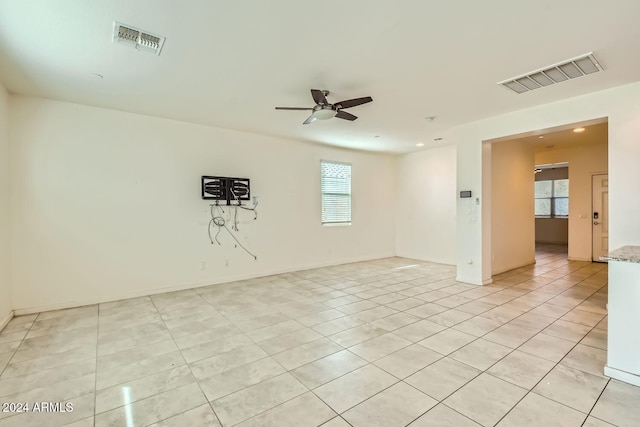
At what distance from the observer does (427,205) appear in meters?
7.16

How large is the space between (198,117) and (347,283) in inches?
145

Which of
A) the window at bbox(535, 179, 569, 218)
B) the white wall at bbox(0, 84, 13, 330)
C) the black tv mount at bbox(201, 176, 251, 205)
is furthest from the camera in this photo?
the window at bbox(535, 179, 569, 218)

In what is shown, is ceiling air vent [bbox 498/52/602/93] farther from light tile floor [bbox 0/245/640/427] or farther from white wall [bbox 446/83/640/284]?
light tile floor [bbox 0/245/640/427]

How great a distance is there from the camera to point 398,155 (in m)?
7.85

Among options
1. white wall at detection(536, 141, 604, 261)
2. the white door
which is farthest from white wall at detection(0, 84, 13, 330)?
the white door

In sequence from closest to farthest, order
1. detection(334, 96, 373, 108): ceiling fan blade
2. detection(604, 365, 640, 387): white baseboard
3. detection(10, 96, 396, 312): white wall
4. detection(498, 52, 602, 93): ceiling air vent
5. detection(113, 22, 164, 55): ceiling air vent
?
detection(604, 365, 640, 387): white baseboard, detection(113, 22, 164, 55): ceiling air vent, detection(498, 52, 602, 93): ceiling air vent, detection(334, 96, 373, 108): ceiling fan blade, detection(10, 96, 396, 312): white wall

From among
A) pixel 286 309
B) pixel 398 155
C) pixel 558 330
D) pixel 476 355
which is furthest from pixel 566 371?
pixel 398 155

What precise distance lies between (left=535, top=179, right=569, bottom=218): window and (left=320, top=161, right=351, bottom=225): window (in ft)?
28.0

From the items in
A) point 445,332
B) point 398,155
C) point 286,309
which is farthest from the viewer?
point 398,155

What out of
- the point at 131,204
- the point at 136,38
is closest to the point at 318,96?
the point at 136,38

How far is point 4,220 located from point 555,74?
6.46 meters

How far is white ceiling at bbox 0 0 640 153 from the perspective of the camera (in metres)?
2.15

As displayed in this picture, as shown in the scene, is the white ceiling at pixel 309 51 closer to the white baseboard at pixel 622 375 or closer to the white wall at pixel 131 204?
the white wall at pixel 131 204

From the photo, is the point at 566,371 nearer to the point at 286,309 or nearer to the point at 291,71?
the point at 286,309
